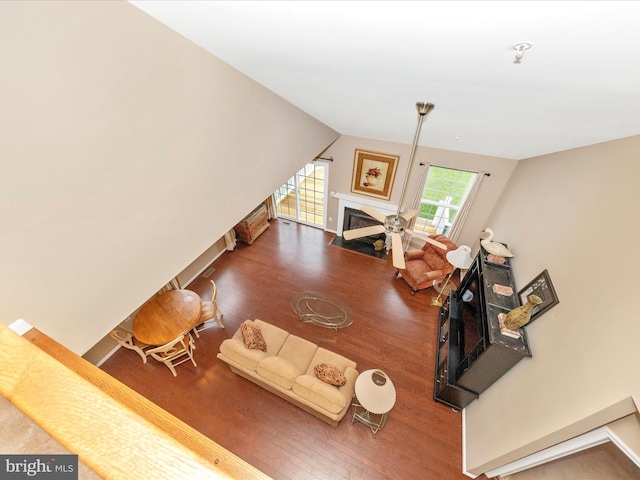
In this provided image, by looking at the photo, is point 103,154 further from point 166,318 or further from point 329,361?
point 329,361

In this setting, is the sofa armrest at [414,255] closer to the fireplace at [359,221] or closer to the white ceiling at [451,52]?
the fireplace at [359,221]

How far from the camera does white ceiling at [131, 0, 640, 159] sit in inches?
32.5

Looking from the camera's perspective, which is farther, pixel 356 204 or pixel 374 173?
pixel 356 204

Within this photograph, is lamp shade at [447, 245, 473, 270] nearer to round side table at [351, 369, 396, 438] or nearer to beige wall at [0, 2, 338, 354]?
round side table at [351, 369, 396, 438]

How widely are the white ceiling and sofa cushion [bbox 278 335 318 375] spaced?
3343 millimetres

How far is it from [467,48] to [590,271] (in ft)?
7.23

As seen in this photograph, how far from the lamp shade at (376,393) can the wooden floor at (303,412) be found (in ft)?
2.90

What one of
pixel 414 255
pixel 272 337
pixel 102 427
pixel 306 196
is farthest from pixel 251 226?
pixel 102 427

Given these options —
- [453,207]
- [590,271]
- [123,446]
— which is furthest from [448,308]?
[123,446]

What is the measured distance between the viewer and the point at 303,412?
3.50 metres

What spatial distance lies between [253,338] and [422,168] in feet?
14.9

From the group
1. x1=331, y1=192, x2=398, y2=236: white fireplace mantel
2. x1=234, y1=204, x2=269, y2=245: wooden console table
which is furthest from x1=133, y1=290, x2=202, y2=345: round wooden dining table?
x1=331, y1=192, x2=398, y2=236: white fireplace mantel

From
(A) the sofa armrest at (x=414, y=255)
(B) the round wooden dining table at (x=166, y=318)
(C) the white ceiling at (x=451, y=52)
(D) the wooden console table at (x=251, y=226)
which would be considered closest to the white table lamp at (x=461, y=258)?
(A) the sofa armrest at (x=414, y=255)

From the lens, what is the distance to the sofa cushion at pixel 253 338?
351 centimetres
